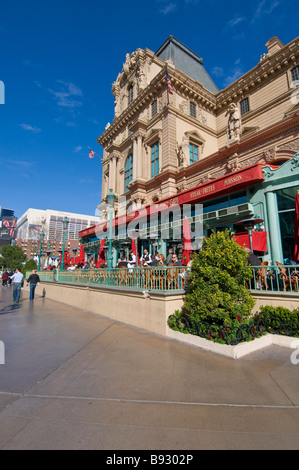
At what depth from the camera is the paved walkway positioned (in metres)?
2.36

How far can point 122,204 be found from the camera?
2547cm

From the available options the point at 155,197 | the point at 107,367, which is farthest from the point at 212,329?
the point at 155,197

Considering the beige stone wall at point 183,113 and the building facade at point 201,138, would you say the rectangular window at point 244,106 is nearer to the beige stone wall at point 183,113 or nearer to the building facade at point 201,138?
the building facade at point 201,138

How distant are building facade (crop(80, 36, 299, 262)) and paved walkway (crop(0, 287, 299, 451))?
6.20 m

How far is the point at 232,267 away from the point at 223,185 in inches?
266

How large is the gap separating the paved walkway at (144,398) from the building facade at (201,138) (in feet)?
20.3

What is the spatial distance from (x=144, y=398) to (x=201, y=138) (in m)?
22.3

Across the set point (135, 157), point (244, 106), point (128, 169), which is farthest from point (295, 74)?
point (128, 169)

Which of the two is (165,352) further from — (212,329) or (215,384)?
(215,384)

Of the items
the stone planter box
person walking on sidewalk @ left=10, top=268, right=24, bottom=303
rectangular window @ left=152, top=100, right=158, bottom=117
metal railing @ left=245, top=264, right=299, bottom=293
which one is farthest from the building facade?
person walking on sidewalk @ left=10, top=268, right=24, bottom=303

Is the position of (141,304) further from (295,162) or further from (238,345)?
(295,162)

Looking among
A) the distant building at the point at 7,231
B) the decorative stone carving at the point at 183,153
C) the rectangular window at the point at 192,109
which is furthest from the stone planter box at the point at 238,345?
the distant building at the point at 7,231

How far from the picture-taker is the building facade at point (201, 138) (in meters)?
11.2

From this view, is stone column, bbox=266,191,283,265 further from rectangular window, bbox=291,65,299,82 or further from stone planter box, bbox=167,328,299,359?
rectangular window, bbox=291,65,299,82
